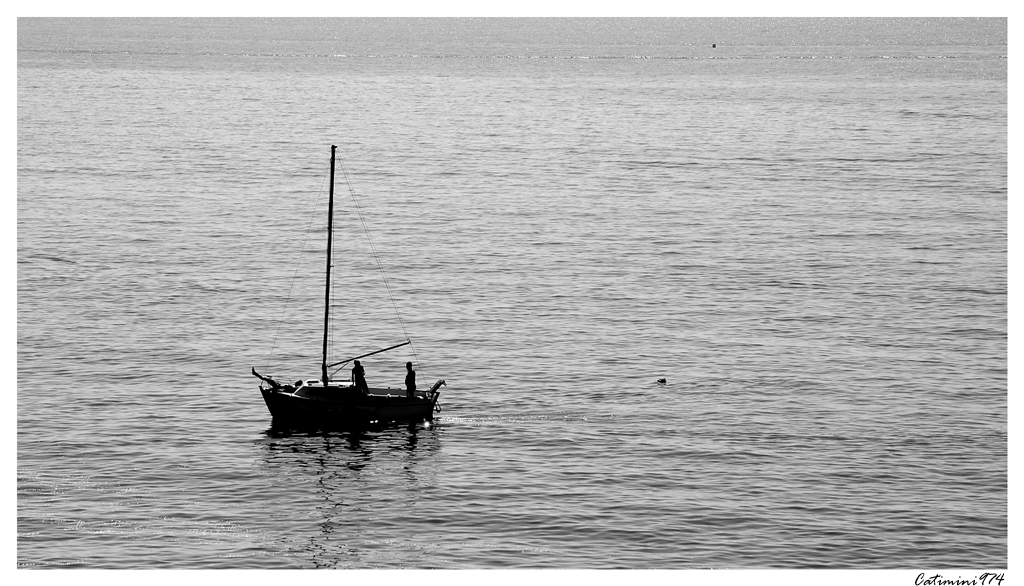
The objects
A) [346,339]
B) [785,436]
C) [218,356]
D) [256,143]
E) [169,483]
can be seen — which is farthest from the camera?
[256,143]

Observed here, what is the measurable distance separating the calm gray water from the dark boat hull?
34.8 inches

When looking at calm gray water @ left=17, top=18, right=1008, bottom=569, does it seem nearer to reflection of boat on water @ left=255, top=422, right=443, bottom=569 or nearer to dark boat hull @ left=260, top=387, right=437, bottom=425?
reflection of boat on water @ left=255, top=422, right=443, bottom=569

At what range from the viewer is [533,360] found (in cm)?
7362

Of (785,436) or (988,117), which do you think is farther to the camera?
(988,117)

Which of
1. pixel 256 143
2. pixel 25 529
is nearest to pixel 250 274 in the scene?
pixel 25 529

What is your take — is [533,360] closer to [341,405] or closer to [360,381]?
[360,381]

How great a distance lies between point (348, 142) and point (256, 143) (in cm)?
1167

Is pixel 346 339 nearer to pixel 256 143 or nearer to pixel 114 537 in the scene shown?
pixel 114 537

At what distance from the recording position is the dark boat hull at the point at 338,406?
2379 inches

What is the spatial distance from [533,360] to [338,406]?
15897 mm

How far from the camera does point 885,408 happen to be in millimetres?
64500

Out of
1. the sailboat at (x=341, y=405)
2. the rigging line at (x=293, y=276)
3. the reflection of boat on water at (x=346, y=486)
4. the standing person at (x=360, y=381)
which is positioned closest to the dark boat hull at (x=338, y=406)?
the sailboat at (x=341, y=405)

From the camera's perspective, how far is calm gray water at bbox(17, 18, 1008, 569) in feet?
158

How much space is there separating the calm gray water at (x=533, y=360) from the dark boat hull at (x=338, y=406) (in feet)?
2.90
